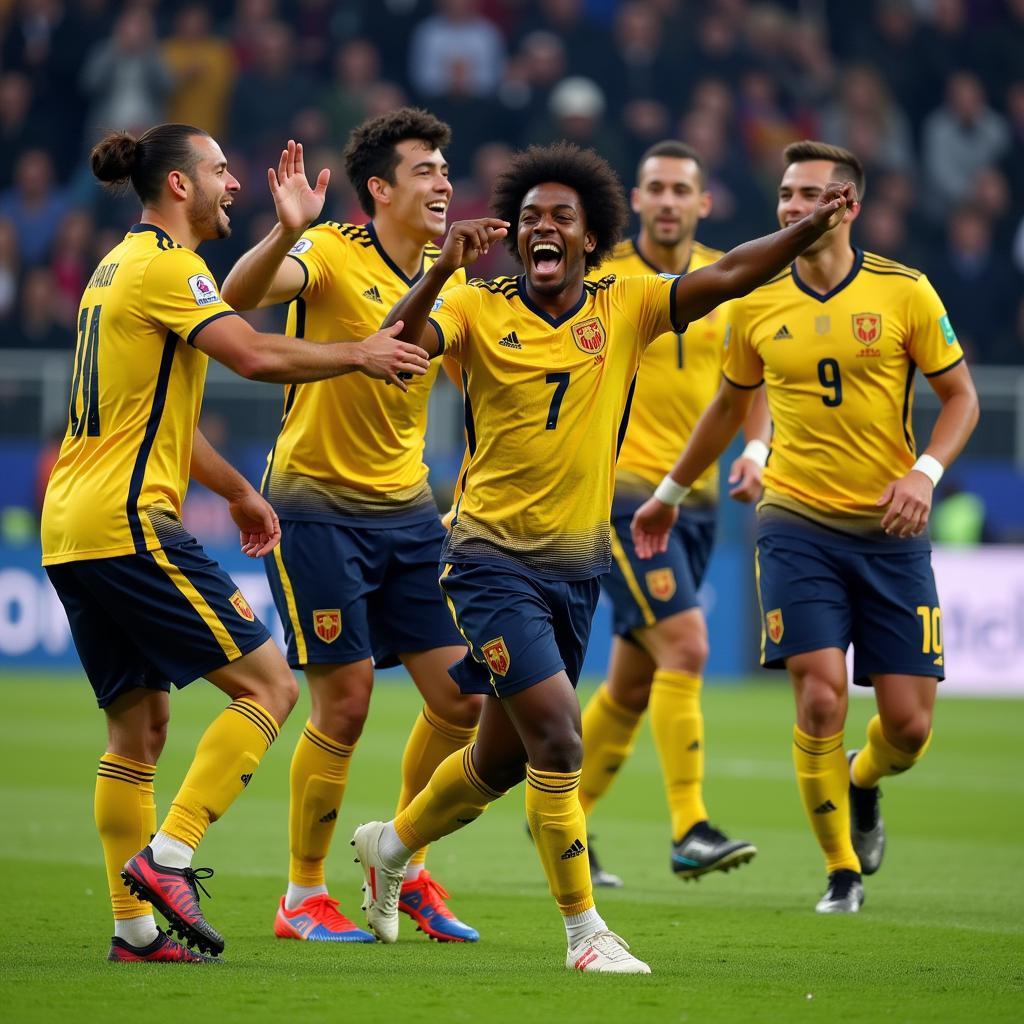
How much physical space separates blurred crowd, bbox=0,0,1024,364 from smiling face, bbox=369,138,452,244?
11340 mm

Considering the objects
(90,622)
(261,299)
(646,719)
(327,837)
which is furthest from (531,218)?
(646,719)

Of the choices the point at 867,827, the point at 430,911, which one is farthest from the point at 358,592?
the point at 867,827

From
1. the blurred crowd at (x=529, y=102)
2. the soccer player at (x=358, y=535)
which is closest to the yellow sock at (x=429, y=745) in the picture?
the soccer player at (x=358, y=535)

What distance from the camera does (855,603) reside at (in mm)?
7324

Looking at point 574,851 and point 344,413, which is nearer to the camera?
point 574,851

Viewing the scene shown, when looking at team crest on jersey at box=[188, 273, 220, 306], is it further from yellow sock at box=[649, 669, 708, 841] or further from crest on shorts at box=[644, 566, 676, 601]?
yellow sock at box=[649, 669, 708, 841]

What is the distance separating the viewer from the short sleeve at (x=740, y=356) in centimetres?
753

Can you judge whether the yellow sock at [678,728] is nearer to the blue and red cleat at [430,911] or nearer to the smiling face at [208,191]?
the blue and red cleat at [430,911]

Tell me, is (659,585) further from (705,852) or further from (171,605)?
(171,605)

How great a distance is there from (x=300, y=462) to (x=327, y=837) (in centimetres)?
134

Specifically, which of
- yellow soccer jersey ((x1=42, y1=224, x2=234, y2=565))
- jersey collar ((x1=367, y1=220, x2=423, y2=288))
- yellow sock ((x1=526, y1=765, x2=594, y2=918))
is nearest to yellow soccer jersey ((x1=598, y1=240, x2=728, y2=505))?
jersey collar ((x1=367, y1=220, x2=423, y2=288))

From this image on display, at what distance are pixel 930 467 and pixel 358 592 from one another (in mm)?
2153

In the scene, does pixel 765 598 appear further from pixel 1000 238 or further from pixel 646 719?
pixel 1000 238

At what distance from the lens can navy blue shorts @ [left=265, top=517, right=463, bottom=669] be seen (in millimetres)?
6660
